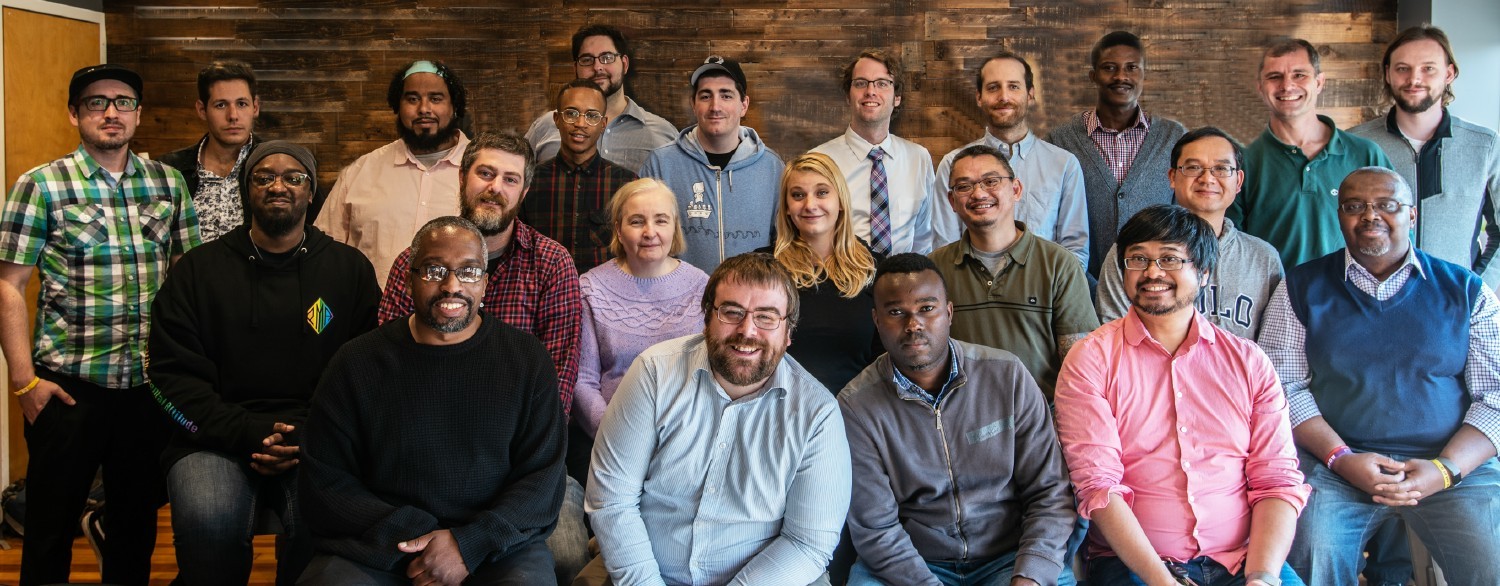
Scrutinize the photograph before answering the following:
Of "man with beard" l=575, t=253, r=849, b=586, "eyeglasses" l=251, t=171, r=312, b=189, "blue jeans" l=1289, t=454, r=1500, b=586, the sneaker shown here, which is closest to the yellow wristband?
the sneaker

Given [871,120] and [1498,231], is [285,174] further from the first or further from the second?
[1498,231]

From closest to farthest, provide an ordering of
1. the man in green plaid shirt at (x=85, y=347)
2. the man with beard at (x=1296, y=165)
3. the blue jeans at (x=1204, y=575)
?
the blue jeans at (x=1204, y=575) < the man in green plaid shirt at (x=85, y=347) < the man with beard at (x=1296, y=165)

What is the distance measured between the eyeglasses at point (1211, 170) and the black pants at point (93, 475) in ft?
11.2

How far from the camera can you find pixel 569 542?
10.1 ft

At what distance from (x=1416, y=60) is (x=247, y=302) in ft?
13.2

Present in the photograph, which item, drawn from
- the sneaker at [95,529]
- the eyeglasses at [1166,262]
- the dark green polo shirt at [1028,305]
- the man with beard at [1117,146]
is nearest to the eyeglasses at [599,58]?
the man with beard at [1117,146]

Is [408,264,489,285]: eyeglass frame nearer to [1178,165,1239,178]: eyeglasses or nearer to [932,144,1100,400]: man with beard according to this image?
[932,144,1100,400]: man with beard

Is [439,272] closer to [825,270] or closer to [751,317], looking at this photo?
[751,317]

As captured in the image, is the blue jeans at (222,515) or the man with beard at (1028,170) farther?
the man with beard at (1028,170)

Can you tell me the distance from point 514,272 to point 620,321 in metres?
0.36

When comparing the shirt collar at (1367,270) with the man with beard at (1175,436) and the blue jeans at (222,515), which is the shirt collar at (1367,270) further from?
the blue jeans at (222,515)

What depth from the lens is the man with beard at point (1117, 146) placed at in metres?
4.20

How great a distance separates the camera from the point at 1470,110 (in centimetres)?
518

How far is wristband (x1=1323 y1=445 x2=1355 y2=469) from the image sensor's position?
3.17 meters
